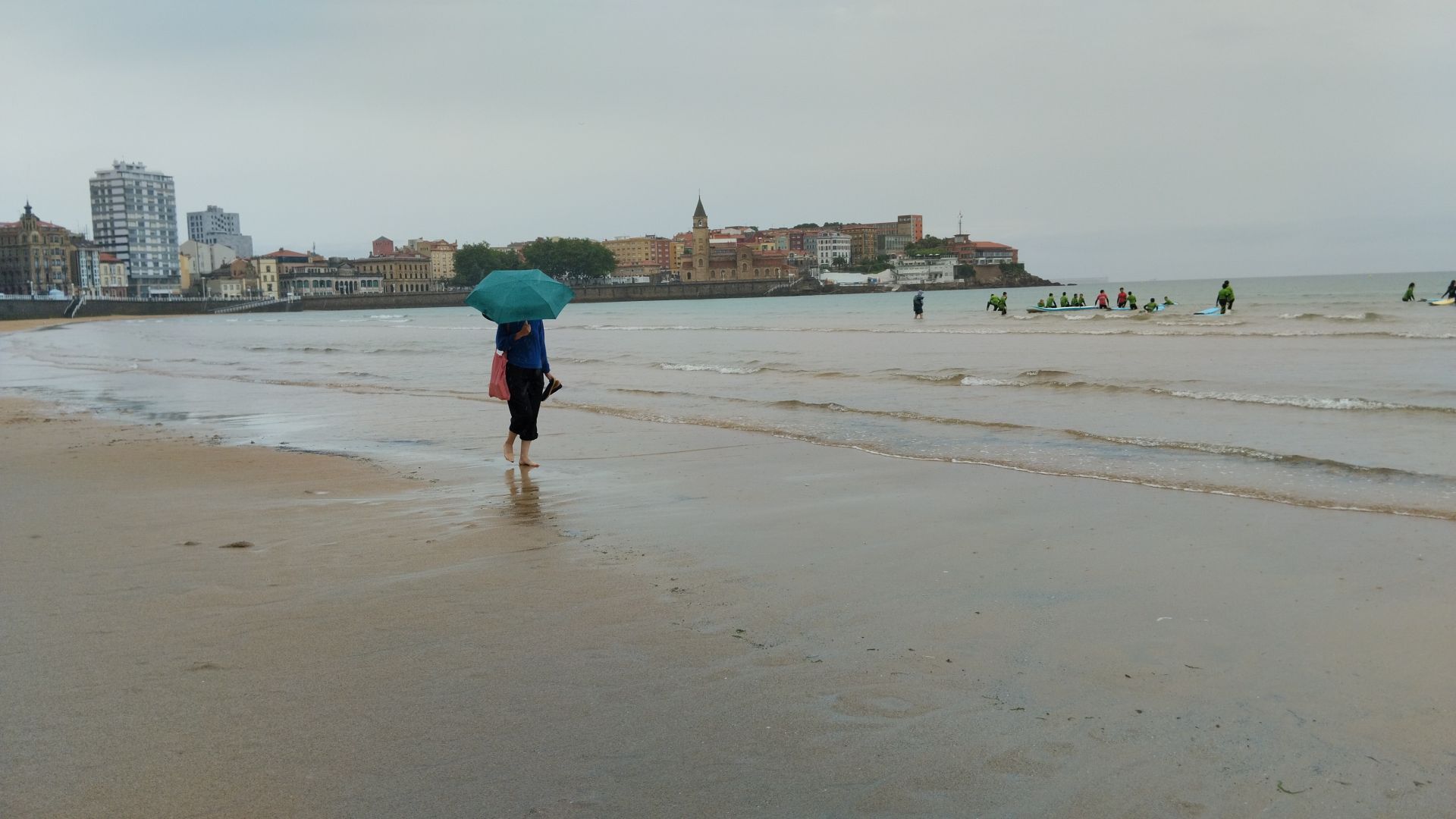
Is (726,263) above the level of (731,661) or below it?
above

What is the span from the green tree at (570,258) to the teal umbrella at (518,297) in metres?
156

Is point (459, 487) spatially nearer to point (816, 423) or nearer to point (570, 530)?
point (570, 530)

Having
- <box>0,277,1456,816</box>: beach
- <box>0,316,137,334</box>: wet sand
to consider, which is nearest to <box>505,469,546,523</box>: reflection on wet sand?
<box>0,277,1456,816</box>: beach

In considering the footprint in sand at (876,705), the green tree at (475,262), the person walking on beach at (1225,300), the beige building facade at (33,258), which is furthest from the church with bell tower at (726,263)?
the footprint in sand at (876,705)

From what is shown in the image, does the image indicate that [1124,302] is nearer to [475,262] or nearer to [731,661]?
[731,661]

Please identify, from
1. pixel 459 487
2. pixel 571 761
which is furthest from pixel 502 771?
pixel 459 487

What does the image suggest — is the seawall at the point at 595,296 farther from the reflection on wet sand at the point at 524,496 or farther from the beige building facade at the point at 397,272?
the reflection on wet sand at the point at 524,496

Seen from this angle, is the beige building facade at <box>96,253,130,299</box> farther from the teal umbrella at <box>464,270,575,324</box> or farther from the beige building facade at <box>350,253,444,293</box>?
the teal umbrella at <box>464,270,575,324</box>

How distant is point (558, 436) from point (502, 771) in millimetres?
8264

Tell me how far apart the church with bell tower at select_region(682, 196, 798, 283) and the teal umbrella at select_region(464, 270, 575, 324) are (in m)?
163

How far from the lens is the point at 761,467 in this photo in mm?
8625

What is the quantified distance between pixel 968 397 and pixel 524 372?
7607 mm

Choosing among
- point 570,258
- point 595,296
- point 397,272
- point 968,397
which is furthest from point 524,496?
point 397,272

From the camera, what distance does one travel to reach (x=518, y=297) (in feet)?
27.2
